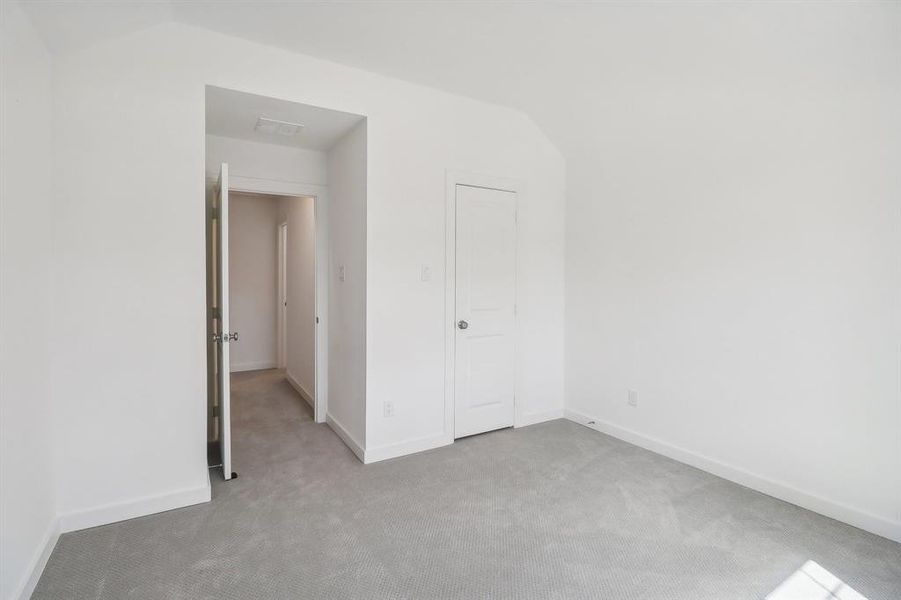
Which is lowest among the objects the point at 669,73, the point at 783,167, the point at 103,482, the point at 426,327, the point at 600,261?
the point at 103,482

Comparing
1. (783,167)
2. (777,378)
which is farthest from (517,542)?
(783,167)

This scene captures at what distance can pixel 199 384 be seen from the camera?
264 centimetres

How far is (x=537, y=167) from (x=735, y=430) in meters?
2.57

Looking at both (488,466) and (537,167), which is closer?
(488,466)

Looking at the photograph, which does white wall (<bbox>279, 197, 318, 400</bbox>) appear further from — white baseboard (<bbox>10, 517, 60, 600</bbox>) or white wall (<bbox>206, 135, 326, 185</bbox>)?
white baseboard (<bbox>10, 517, 60, 600</bbox>)

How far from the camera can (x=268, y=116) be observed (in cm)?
→ 313

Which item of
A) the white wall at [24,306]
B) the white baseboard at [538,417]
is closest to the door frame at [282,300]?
the white baseboard at [538,417]

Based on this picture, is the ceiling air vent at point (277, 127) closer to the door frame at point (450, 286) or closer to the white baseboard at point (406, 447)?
the door frame at point (450, 286)

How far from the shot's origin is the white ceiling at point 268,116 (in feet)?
9.38

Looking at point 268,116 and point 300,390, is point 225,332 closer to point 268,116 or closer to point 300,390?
point 268,116

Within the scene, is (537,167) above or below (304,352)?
above

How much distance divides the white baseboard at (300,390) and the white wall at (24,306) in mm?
2450

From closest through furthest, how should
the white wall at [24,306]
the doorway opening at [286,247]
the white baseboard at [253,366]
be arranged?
the white wall at [24,306] → the doorway opening at [286,247] → the white baseboard at [253,366]

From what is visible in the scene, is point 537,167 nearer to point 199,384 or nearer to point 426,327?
point 426,327
